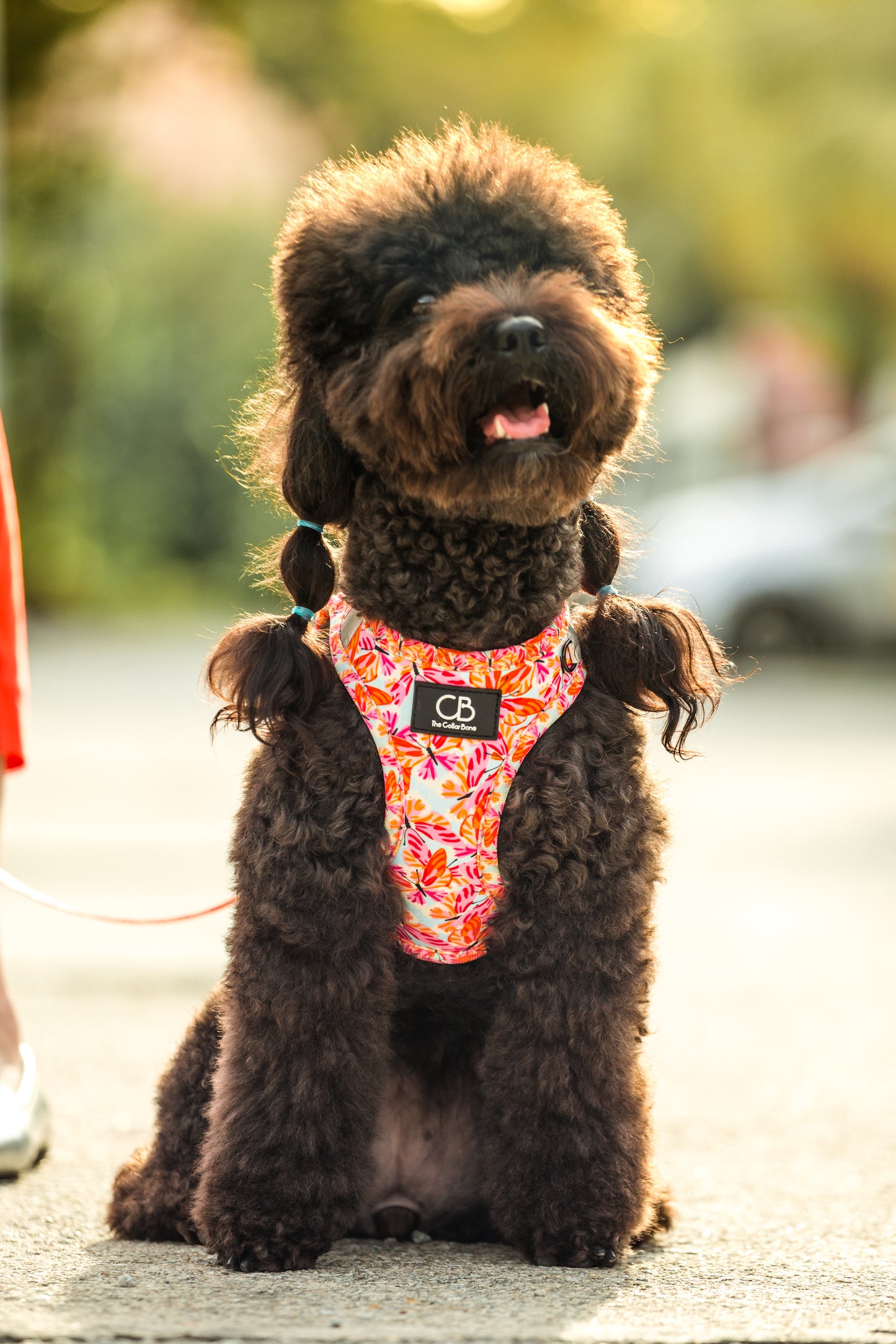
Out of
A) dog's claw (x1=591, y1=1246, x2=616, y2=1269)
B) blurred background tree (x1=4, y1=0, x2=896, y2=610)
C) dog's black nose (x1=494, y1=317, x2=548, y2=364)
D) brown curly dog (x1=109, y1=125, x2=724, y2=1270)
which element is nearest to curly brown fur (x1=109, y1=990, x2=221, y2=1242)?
brown curly dog (x1=109, y1=125, x2=724, y2=1270)

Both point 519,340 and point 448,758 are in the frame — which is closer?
point 519,340

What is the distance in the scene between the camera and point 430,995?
9.24 feet

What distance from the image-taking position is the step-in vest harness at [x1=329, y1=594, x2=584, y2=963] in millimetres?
2736

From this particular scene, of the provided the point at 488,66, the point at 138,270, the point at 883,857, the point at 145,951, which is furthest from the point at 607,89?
the point at 145,951

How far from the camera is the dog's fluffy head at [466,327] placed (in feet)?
8.30

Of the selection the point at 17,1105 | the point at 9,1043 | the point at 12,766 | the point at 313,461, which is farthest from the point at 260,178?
the point at 313,461

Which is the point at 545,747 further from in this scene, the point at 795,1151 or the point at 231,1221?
the point at 795,1151

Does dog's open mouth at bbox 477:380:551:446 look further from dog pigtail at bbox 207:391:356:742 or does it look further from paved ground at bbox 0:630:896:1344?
paved ground at bbox 0:630:896:1344

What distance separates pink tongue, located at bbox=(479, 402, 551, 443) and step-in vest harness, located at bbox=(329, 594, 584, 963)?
1.30ft

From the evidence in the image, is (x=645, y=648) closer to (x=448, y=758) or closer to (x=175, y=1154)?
(x=448, y=758)

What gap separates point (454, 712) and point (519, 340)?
2.07 ft

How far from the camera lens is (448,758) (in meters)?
2.75

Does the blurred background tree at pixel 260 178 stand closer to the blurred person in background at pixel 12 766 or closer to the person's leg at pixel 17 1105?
the blurred person in background at pixel 12 766

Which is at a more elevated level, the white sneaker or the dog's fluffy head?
the dog's fluffy head
